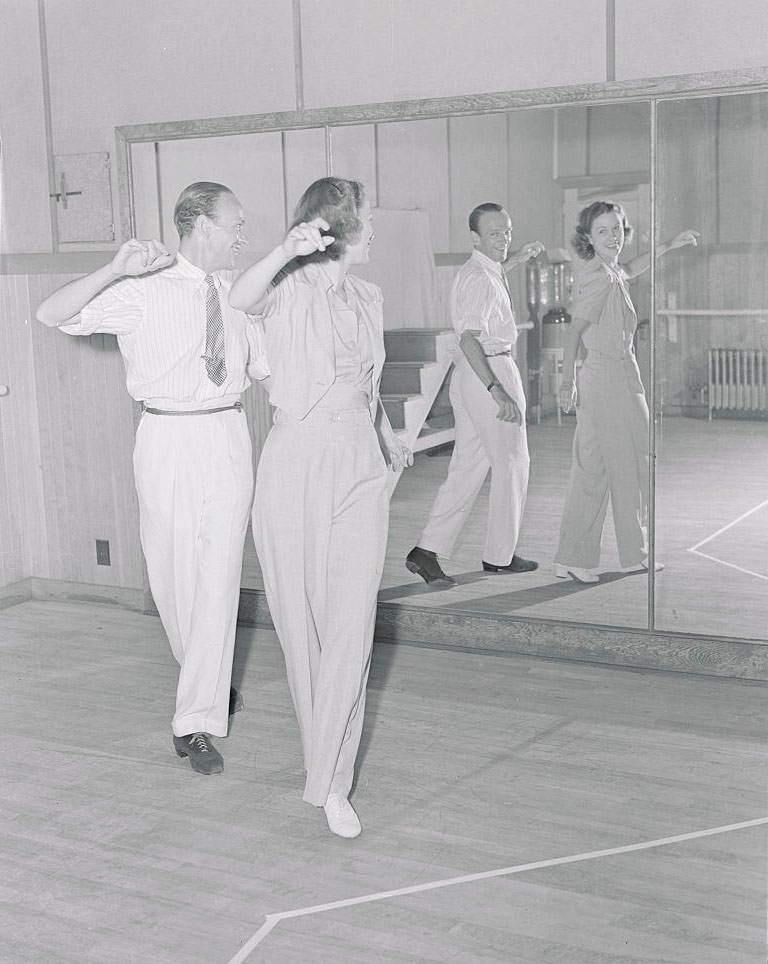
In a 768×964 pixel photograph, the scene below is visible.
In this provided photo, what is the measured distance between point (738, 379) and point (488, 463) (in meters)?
0.98

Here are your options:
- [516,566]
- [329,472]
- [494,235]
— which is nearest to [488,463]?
[516,566]

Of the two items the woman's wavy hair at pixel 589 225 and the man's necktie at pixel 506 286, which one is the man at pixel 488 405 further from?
the woman's wavy hair at pixel 589 225

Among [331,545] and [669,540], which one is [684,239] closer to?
[669,540]

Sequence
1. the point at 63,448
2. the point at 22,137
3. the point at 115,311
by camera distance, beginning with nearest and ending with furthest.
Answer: the point at 115,311 < the point at 22,137 < the point at 63,448

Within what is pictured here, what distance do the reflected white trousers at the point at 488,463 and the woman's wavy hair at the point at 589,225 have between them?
48cm

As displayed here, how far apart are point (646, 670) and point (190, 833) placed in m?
1.93

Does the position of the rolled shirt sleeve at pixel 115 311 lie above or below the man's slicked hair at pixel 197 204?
below

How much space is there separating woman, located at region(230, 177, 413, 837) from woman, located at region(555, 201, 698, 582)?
136 cm

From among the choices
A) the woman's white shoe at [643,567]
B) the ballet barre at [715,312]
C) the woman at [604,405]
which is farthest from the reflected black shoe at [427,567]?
the ballet barre at [715,312]

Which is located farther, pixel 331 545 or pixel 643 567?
pixel 643 567

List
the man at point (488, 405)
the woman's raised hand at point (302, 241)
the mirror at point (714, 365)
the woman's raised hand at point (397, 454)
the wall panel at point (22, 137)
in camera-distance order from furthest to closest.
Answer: the wall panel at point (22, 137) → the man at point (488, 405) → the mirror at point (714, 365) → the woman's raised hand at point (397, 454) → the woman's raised hand at point (302, 241)

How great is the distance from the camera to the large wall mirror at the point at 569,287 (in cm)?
434

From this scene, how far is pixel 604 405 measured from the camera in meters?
4.62

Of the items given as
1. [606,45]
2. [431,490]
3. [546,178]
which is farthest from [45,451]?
[606,45]
